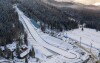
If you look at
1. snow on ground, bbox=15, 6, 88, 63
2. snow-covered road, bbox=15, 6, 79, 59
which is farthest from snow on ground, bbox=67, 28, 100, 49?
snow-covered road, bbox=15, 6, 79, 59

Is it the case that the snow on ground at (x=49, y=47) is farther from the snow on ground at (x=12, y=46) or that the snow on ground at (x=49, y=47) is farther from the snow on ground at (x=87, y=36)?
the snow on ground at (x=87, y=36)

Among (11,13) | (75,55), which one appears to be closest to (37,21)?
(11,13)

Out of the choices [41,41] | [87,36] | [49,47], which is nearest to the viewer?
[49,47]

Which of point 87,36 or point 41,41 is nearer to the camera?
point 41,41

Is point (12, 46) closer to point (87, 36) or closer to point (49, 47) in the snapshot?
point (49, 47)

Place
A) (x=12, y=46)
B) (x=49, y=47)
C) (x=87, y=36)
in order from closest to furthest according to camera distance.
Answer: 1. (x=12, y=46)
2. (x=49, y=47)
3. (x=87, y=36)

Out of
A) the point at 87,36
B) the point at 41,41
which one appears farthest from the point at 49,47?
the point at 87,36

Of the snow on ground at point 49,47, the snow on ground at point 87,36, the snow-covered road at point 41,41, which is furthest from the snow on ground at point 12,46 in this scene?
the snow on ground at point 87,36

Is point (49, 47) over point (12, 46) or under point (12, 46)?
under

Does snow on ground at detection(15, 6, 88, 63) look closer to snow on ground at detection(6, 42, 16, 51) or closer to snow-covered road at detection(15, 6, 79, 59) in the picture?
snow-covered road at detection(15, 6, 79, 59)

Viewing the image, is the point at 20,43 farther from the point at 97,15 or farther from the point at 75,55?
the point at 97,15

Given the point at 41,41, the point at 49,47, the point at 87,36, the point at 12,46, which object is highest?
the point at 12,46
